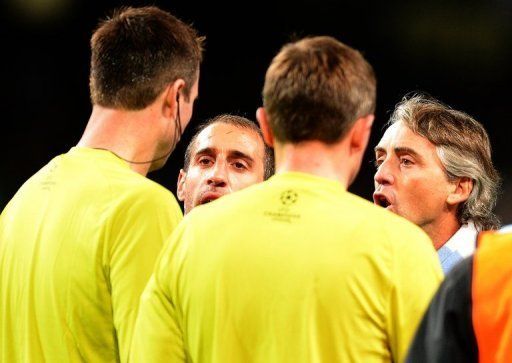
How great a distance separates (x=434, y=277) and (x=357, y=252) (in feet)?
0.50

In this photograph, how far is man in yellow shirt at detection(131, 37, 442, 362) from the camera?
140 centimetres

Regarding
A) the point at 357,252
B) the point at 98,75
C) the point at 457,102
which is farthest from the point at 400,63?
the point at 357,252

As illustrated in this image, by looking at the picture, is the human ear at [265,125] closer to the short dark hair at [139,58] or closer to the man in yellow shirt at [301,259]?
the man in yellow shirt at [301,259]

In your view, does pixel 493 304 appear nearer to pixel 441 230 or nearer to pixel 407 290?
pixel 407 290

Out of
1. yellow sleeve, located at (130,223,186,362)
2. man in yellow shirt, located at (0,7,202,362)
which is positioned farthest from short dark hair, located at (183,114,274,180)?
yellow sleeve, located at (130,223,186,362)

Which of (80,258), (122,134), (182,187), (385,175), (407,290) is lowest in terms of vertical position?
(182,187)

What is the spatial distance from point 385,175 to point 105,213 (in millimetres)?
1464

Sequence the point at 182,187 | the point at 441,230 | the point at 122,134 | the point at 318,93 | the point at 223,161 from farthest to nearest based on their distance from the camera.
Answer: the point at 182,187, the point at 223,161, the point at 441,230, the point at 122,134, the point at 318,93

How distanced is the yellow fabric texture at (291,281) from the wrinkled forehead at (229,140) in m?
1.47

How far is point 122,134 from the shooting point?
1828mm

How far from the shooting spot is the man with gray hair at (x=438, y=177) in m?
2.88

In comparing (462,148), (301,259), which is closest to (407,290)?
(301,259)

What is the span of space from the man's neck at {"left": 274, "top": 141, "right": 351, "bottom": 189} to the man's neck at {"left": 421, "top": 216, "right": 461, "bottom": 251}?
1.43 metres

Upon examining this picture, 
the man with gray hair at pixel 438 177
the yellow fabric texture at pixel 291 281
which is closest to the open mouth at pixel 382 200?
the man with gray hair at pixel 438 177
